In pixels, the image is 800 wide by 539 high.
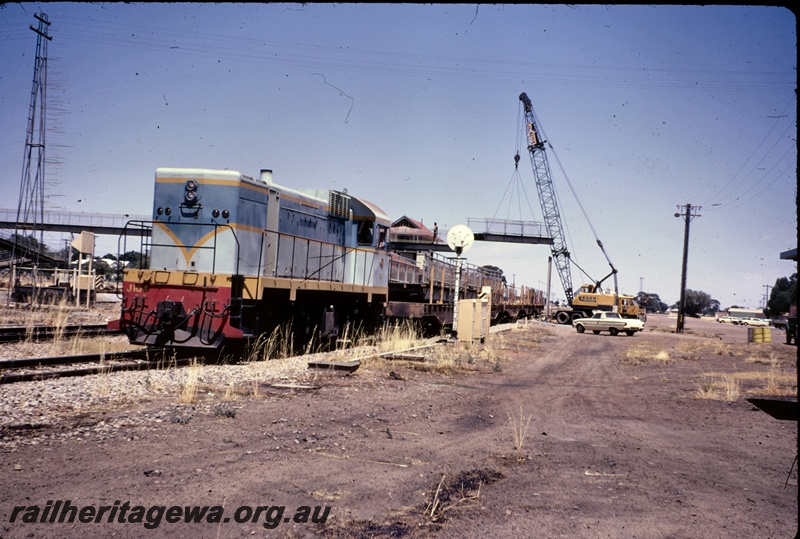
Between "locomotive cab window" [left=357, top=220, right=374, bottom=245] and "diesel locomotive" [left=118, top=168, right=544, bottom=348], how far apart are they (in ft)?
0.09

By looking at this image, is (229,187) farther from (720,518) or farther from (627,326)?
(627,326)

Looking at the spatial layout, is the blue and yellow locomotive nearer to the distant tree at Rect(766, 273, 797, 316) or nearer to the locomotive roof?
the locomotive roof

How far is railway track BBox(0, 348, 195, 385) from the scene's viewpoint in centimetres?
785

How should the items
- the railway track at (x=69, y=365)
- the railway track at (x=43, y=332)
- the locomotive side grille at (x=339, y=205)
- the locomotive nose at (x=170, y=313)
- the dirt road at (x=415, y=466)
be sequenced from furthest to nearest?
the locomotive side grille at (x=339, y=205) < the railway track at (x=43, y=332) < the locomotive nose at (x=170, y=313) < the railway track at (x=69, y=365) < the dirt road at (x=415, y=466)

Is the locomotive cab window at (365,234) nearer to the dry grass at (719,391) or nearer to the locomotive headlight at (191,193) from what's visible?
the locomotive headlight at (191,193)

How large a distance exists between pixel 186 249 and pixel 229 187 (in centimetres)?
151

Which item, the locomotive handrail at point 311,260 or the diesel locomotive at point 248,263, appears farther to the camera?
the locomotive handrail at point 311,260

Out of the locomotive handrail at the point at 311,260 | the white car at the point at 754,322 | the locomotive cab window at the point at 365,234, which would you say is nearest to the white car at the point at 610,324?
the locomotive cab window at the point at 365,234

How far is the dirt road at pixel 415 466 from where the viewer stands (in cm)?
348

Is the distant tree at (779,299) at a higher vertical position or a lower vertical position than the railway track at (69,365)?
higher

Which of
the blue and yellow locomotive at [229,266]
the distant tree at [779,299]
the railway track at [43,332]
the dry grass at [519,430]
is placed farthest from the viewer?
the distant tree at [779,299]

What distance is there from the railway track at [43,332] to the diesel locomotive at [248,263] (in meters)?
3.06

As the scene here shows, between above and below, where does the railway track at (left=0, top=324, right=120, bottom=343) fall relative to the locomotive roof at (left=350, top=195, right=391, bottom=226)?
below

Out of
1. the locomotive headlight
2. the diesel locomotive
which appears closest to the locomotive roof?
the diesel locomotive
